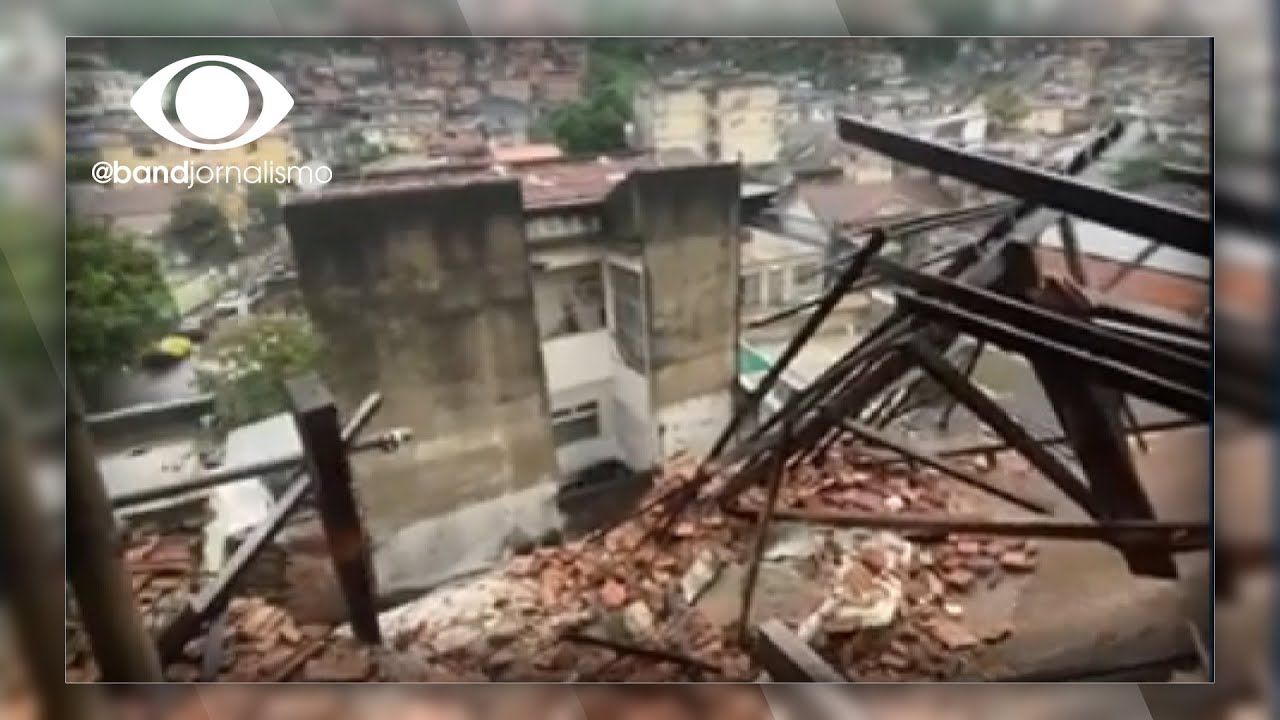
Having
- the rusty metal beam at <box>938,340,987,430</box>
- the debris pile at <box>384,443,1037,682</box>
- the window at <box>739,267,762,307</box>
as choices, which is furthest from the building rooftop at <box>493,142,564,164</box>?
the rusty metal beam at <box>938,340,987,430</box>

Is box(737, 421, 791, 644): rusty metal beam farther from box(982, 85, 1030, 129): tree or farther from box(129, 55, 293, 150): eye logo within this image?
box(129, 55, 293, 150): eye logo

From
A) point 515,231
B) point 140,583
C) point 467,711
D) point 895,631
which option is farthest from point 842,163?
point 140,583

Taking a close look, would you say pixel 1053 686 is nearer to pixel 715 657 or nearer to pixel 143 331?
pixel 715 657

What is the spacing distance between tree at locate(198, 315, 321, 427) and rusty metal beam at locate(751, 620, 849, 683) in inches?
19.3

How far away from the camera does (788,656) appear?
3.76 ft

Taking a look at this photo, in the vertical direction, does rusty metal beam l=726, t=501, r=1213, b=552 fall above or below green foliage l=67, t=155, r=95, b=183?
below

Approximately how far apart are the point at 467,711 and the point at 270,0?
2.22ft

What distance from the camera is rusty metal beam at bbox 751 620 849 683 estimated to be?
45.0 inches

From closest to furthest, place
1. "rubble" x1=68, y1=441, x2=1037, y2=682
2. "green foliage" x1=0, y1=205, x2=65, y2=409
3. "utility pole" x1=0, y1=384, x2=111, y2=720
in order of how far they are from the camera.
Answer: "utility pole" x1=0, y1=384, x2=111, y2=720, "green foliage" x1=0, y1=205, x2=65, y2=409, "rubble" x1=68, y1=441, x2=1037, y2=682

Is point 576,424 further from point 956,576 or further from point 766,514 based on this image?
point 956,576

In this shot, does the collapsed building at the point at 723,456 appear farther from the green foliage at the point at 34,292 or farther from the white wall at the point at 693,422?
the green foliage at the point at 34,292

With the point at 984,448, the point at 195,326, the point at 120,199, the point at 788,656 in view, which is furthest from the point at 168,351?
the point at 984,448

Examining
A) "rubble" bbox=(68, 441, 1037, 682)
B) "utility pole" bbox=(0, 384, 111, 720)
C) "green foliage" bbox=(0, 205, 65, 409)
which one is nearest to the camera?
"utility pole" bbox=(0, 384, 111, 720)

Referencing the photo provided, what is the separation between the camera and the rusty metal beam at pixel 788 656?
114cm
